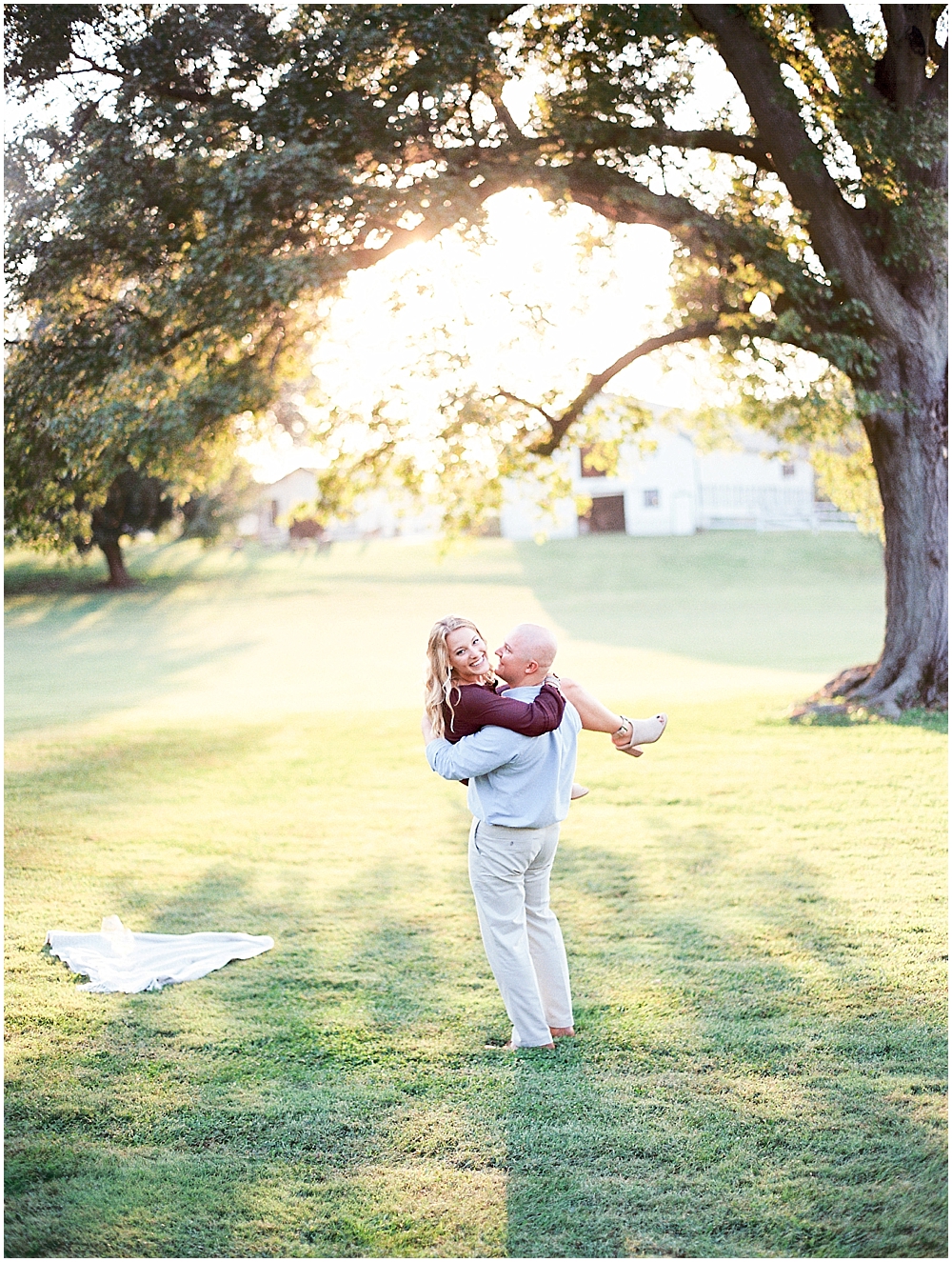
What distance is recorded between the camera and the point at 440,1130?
3.91m

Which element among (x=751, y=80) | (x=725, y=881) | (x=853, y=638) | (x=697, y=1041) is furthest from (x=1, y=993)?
(x=853, y=638)

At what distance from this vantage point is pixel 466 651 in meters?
4.20

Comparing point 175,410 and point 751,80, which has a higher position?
point 751,80

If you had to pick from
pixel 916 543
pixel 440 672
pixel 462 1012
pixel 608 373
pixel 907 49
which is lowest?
pixel 462 1012

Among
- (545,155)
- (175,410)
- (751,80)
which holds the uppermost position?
(751,80)

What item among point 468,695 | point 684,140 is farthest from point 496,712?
point 684,140

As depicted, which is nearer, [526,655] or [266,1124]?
[266,1124]

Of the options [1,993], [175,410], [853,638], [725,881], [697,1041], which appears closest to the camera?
[697,1041]

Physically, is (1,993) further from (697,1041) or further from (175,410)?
(175,410)

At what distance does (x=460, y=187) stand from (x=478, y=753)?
6677 mm

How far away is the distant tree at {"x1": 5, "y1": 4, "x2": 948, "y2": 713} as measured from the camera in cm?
927

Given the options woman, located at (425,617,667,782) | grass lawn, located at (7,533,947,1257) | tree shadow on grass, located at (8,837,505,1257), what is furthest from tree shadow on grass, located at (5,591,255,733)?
woman, located at (425,617,667,782)

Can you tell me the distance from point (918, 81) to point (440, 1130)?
10.7 metres

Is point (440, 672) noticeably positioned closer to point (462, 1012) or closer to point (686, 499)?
point (462, 1012)
